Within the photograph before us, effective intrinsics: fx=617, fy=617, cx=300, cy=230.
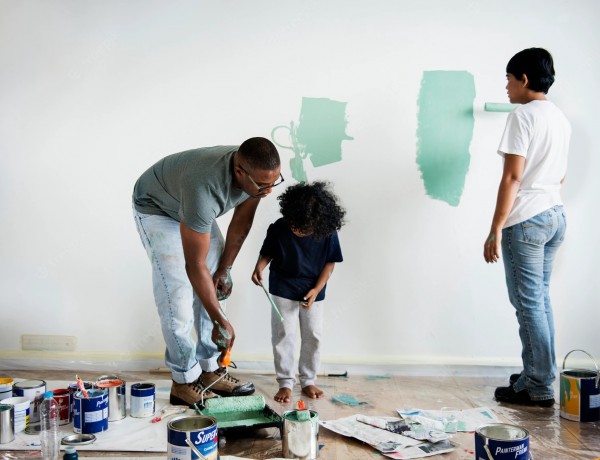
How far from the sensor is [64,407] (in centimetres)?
200

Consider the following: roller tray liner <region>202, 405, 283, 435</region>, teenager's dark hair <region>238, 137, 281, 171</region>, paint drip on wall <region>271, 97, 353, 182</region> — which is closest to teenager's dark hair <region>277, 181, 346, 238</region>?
paint drip on wall <region>271, 97, 353, 182</region>

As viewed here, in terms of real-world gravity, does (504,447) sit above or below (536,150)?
below

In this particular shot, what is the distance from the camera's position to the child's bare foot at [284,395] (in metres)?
2.38

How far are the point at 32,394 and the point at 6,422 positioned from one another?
0.60 feet

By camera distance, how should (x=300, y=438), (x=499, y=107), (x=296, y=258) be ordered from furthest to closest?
(x=499, y=107)
(x=296, y=258)
(x=300, y=438)

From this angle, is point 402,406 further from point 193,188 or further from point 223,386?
point 193,188

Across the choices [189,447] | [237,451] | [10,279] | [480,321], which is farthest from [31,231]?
[480,321]

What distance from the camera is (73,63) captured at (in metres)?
2.86

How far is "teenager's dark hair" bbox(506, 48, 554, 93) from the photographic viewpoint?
225 centimetres

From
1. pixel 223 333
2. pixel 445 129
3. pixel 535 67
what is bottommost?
pixel 223 333

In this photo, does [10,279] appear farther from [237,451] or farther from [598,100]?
[598,100]

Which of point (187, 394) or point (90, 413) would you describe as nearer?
point (90, 413)

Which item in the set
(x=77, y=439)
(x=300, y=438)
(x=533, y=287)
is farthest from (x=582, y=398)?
(x=77, y=439)

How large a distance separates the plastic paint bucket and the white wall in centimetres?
94
